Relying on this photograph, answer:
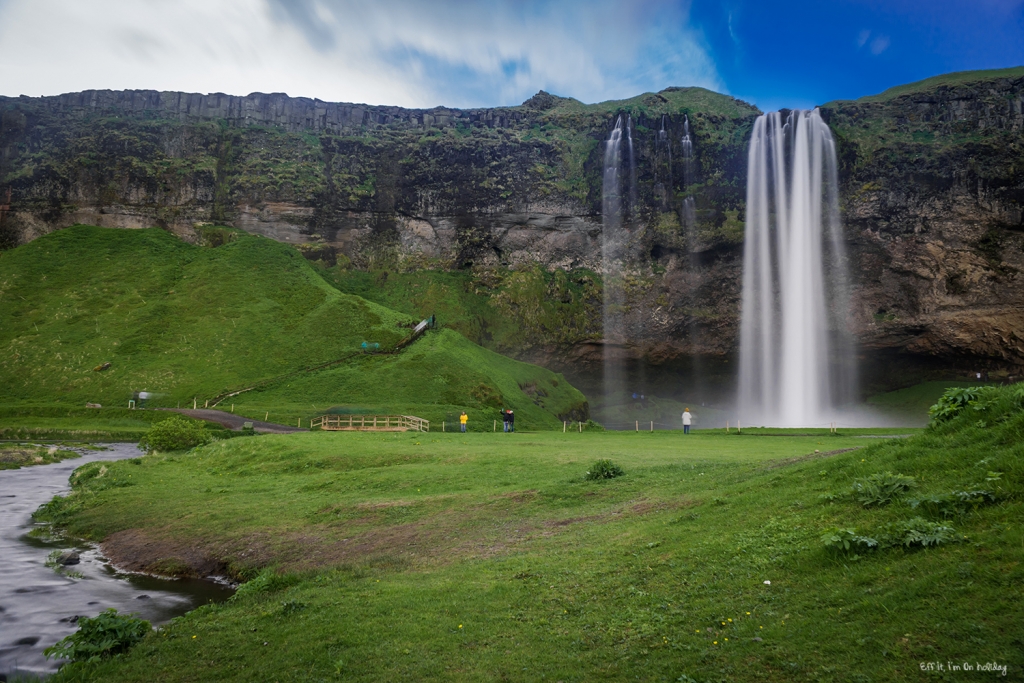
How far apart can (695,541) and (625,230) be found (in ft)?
296

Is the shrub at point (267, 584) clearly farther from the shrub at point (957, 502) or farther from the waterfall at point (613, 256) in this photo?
the waterfall at point (613, 256)

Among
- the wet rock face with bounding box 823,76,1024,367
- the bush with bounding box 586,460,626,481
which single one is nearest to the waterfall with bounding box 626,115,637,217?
the wet rock face with bounding box 823,76,1024,367

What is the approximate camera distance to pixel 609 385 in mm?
98938

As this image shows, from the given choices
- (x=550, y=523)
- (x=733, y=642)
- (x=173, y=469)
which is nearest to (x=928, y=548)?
(x=733, y=642)

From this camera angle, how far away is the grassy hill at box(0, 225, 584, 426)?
67250mm

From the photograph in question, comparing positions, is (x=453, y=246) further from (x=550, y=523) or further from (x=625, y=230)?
(x=550, y=523)

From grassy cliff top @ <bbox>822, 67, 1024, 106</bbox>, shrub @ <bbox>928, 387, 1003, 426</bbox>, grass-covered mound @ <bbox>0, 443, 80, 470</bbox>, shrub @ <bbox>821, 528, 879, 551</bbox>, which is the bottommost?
grass-covered mound @ <bbox>0, 443, 80, 470</bbox>

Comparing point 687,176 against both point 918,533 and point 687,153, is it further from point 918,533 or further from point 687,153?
point 918,533

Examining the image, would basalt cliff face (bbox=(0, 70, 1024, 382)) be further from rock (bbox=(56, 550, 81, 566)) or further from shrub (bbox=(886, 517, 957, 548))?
shrub (bbox=(886, 517, 957, 548))

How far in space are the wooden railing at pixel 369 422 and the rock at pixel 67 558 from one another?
32575 millimetres

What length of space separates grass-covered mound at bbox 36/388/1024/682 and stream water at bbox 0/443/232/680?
4.66 feet

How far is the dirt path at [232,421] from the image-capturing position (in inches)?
2036

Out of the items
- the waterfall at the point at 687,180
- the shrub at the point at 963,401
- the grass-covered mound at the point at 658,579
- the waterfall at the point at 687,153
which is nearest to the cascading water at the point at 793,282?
the waterfall at the point at 687,180

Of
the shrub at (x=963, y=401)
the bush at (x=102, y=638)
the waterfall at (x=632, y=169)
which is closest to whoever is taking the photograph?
the bush at (x=102, y=638)
